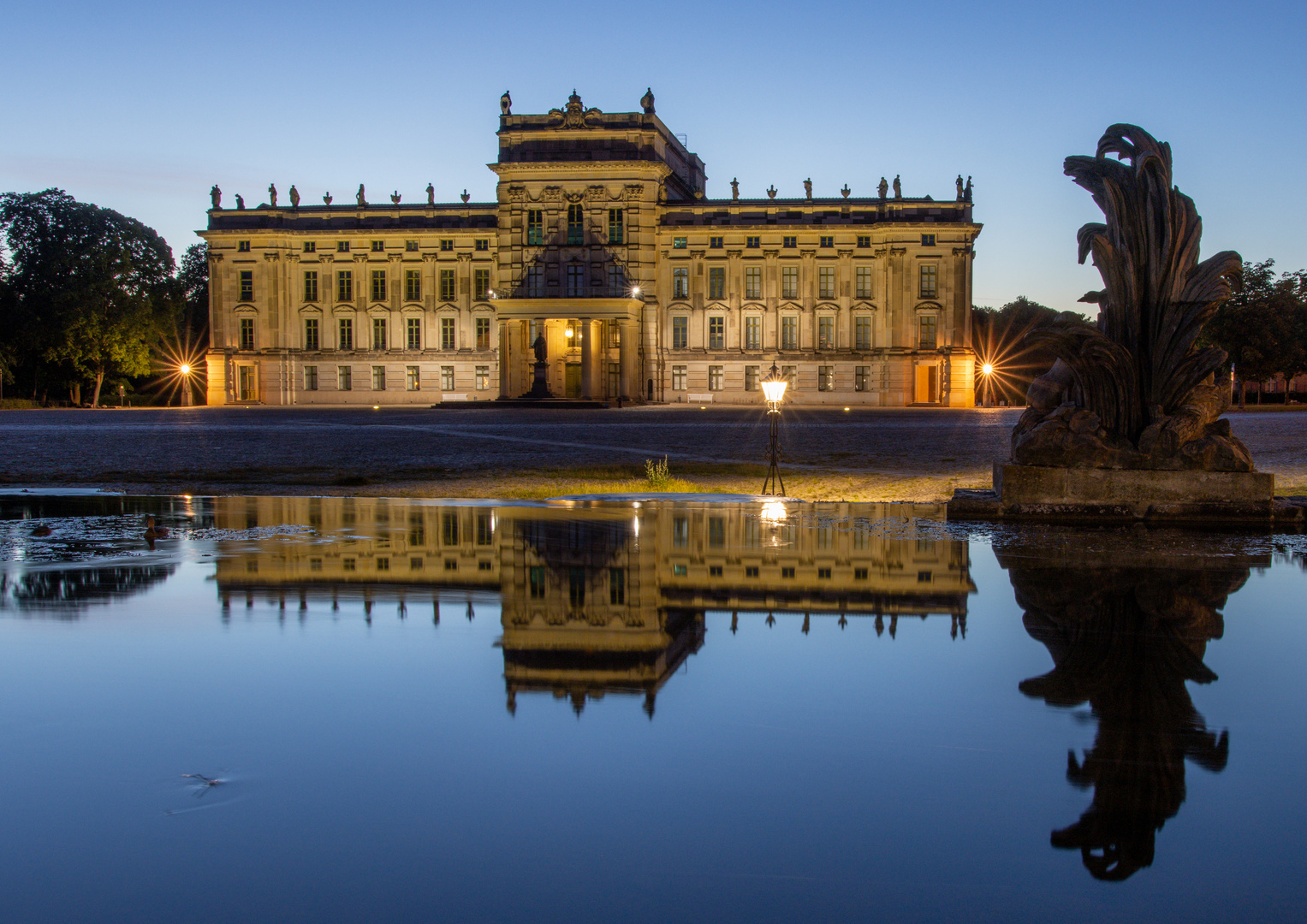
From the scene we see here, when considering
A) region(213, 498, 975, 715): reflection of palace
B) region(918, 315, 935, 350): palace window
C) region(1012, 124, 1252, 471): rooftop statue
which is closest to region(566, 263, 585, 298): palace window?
region(918, 315, 935, 350): palace window

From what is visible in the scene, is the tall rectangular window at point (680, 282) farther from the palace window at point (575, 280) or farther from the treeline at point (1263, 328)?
the treeline at point (1263, 328)

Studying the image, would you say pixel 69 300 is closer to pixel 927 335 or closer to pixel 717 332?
pixel 717 332

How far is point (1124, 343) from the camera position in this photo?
1086 cm

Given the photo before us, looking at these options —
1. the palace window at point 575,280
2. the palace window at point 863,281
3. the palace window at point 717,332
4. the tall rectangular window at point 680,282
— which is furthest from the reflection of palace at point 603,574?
the palace window at point 863,281

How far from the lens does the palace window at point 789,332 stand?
72.9 m

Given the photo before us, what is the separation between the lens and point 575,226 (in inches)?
2862

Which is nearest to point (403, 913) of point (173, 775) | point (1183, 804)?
point (173, 775)

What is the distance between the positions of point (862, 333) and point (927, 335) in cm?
424

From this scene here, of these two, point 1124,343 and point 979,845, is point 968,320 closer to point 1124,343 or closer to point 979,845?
point 1124,343

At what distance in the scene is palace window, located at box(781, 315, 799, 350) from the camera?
72.9 meters

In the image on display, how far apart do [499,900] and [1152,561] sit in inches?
258

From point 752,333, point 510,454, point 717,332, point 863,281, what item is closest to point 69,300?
point 717,332

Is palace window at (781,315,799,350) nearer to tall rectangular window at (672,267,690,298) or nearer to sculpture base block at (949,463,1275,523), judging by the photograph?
tall rectangular window at (672,267,690,298)

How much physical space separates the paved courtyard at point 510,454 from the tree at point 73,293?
39.0 meters
